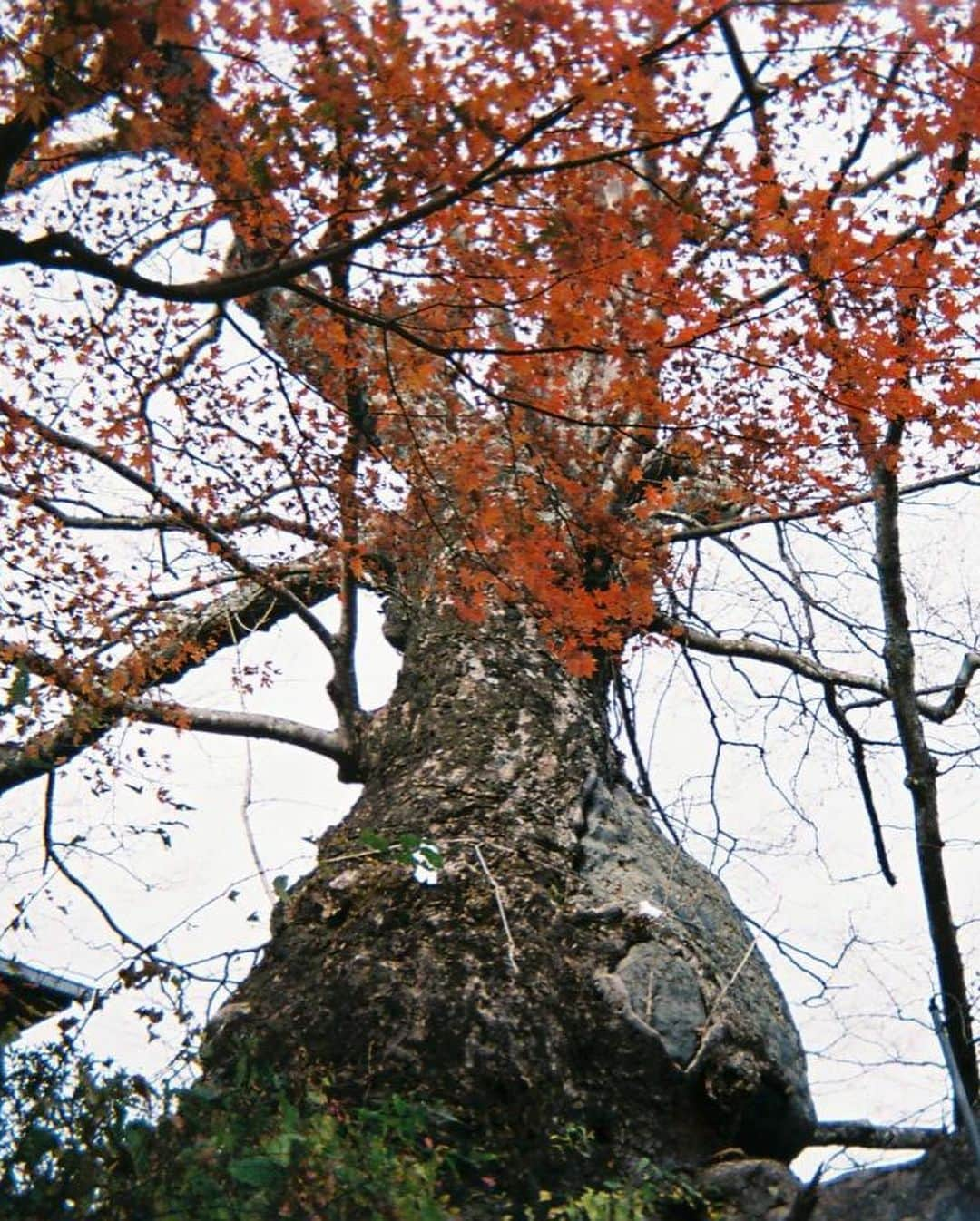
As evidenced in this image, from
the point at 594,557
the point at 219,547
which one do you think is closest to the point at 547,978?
the point at 594,557

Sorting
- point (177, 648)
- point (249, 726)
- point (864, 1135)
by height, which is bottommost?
point (864, 1135)

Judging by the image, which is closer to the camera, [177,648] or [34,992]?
[34,992]

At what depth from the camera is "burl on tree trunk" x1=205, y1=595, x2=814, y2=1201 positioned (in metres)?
3.47

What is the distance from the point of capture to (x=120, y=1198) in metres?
2.46

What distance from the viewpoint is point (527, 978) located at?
12.3 feet

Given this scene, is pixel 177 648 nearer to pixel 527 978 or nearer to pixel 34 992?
pixel 34 992

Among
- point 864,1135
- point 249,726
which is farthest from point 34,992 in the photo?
point 864,1135

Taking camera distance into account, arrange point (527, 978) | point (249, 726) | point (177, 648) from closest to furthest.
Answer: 1. point (527, 978)
2. point (249, 726)
3. point (177, 648)

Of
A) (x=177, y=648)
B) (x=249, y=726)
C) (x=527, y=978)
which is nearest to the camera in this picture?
(x=527, y=978)

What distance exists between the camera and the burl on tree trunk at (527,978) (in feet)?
11.4

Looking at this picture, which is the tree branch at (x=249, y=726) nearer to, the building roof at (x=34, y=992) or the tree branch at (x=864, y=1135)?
the building roof at (x=34, y=992)

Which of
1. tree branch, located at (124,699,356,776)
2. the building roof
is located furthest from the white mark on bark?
the building roof

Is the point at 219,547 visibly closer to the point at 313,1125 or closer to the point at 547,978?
the point at 547,978

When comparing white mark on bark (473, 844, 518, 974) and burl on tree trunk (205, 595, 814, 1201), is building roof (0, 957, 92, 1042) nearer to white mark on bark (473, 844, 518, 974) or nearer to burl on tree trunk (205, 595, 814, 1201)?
burl on tree trunk (205, 595, 814, 1201)
